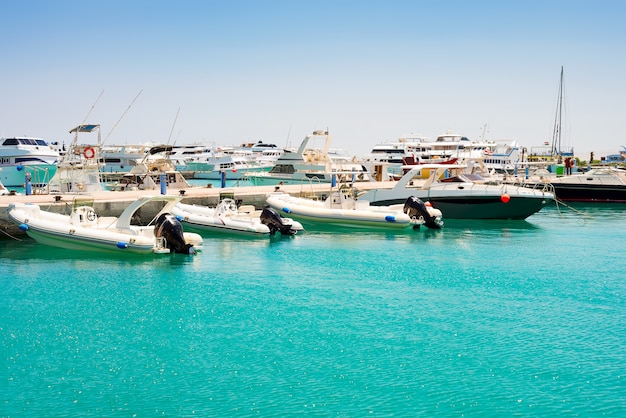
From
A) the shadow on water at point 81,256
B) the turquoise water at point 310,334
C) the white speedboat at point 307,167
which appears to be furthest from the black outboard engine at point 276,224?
the white speedboat at point 307,167

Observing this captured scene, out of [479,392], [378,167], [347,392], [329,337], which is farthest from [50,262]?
[378,167]

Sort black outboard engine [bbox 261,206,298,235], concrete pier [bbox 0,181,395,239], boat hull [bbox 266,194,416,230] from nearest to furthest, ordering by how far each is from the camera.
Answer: concrete pier [bbox 0,181,395,239]
black outboard engine [bbox 261,206,298,235]
boat hull [bbox 266,194,416,230]

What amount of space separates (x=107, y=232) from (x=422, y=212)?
1420cm

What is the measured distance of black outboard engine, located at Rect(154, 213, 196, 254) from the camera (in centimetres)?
2134

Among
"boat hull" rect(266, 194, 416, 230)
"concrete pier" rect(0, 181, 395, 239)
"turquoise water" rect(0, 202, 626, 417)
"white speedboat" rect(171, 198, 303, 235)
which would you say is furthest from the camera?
"boat hull" rect(266, 194, 416, 230)

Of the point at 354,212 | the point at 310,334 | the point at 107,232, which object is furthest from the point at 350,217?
the point at 310,334

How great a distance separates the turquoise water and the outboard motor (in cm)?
613

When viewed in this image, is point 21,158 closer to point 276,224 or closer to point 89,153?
point 89,153

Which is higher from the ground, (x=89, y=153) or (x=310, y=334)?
(x=89, y=153)

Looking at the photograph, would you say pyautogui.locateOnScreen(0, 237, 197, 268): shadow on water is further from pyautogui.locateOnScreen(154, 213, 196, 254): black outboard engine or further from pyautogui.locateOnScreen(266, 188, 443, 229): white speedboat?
pyautogui.locateOnScreen(266, 188, 443, 229): white speedboat

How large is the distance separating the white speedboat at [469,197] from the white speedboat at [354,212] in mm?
1752

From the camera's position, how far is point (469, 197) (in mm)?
31859

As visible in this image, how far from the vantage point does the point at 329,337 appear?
44.4 feet

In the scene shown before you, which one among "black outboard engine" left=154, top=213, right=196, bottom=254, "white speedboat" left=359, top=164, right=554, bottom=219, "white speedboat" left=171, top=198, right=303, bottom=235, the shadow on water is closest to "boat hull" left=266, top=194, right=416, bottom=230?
"white speedboat" left=171, top=198, right=303, bottom=235
